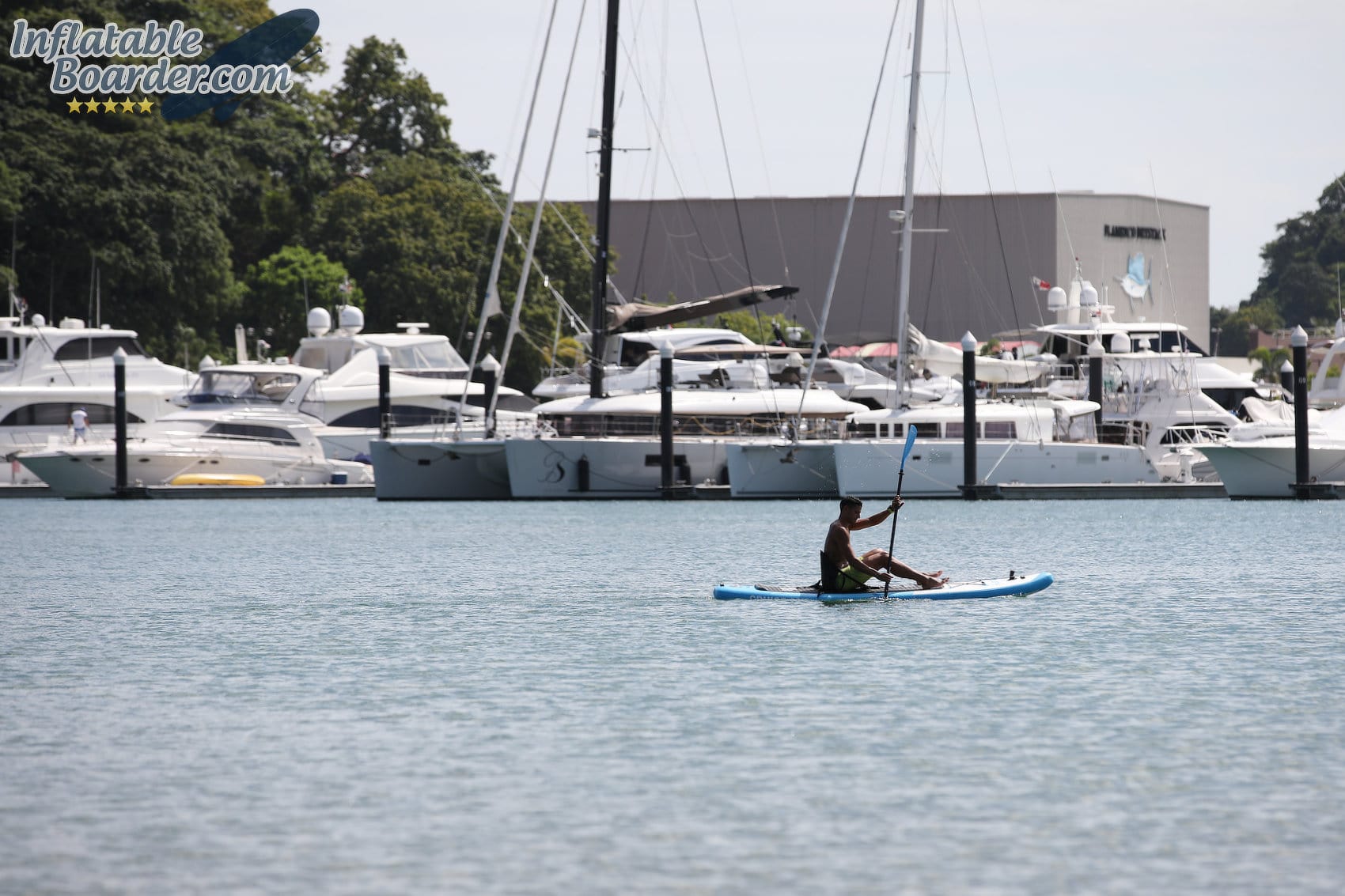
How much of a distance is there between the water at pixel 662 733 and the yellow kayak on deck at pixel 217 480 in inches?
818

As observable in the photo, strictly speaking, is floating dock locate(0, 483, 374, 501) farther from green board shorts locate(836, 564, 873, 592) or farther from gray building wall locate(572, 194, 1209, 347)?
gray building wall locate(572, 194, 1209, 347)

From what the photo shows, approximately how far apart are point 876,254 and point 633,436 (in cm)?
6843

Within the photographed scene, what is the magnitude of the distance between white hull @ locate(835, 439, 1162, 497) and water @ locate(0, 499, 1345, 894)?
15.0m

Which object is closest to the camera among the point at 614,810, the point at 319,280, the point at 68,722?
the point at 614,810

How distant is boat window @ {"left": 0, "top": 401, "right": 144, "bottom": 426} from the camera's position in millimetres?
53250

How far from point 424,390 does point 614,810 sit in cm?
4389

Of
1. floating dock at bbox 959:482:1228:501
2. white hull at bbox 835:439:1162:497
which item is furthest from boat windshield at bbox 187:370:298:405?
floating dock at bbox 959:482:1228:501

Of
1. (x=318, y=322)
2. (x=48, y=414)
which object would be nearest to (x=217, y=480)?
(x=48, y=414)

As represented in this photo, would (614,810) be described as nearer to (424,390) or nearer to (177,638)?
(177,638)

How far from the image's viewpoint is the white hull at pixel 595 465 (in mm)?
47594

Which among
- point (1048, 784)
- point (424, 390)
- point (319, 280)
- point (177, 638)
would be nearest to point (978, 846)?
point (1048, 784)

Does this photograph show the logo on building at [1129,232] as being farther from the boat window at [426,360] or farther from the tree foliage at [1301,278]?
the boat window at [426,360]

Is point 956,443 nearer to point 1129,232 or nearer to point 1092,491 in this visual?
point 1092,491

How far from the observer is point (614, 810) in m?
12.8
